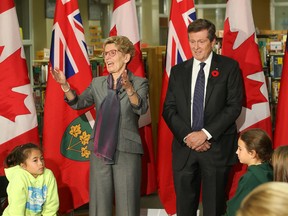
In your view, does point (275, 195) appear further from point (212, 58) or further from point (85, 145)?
point (85, 145)

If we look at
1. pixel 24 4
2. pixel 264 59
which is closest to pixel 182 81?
pixel 264 59

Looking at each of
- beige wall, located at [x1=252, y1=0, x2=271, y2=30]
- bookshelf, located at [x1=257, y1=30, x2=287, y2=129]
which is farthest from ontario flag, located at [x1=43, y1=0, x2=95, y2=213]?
beige wall, located at [x1=252, y1=0, x2=271, y2=30]

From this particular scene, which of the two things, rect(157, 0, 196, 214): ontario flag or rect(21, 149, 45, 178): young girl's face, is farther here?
rect(157, 0, 196, 214): ontario flag

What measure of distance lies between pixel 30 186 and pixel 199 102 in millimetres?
1152

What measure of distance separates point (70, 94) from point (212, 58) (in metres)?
0.92

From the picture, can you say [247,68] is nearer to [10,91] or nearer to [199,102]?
[199,102]

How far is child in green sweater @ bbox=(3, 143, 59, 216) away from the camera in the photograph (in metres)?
3.75

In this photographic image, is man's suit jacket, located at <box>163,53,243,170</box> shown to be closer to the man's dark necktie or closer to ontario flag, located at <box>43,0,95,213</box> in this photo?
the man's dark necktie

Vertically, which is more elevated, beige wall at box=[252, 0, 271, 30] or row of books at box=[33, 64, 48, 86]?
beige wall at box=[252, 0, 271, 30]

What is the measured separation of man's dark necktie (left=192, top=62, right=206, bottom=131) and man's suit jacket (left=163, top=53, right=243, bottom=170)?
0.09 feet

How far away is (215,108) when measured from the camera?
394 centimetres

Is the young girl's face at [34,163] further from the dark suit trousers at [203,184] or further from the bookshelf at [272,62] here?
the bookshelf at [272,62]

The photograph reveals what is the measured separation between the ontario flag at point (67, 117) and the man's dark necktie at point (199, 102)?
0.85 meters

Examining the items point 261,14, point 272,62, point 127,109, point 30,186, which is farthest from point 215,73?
point 261,14
